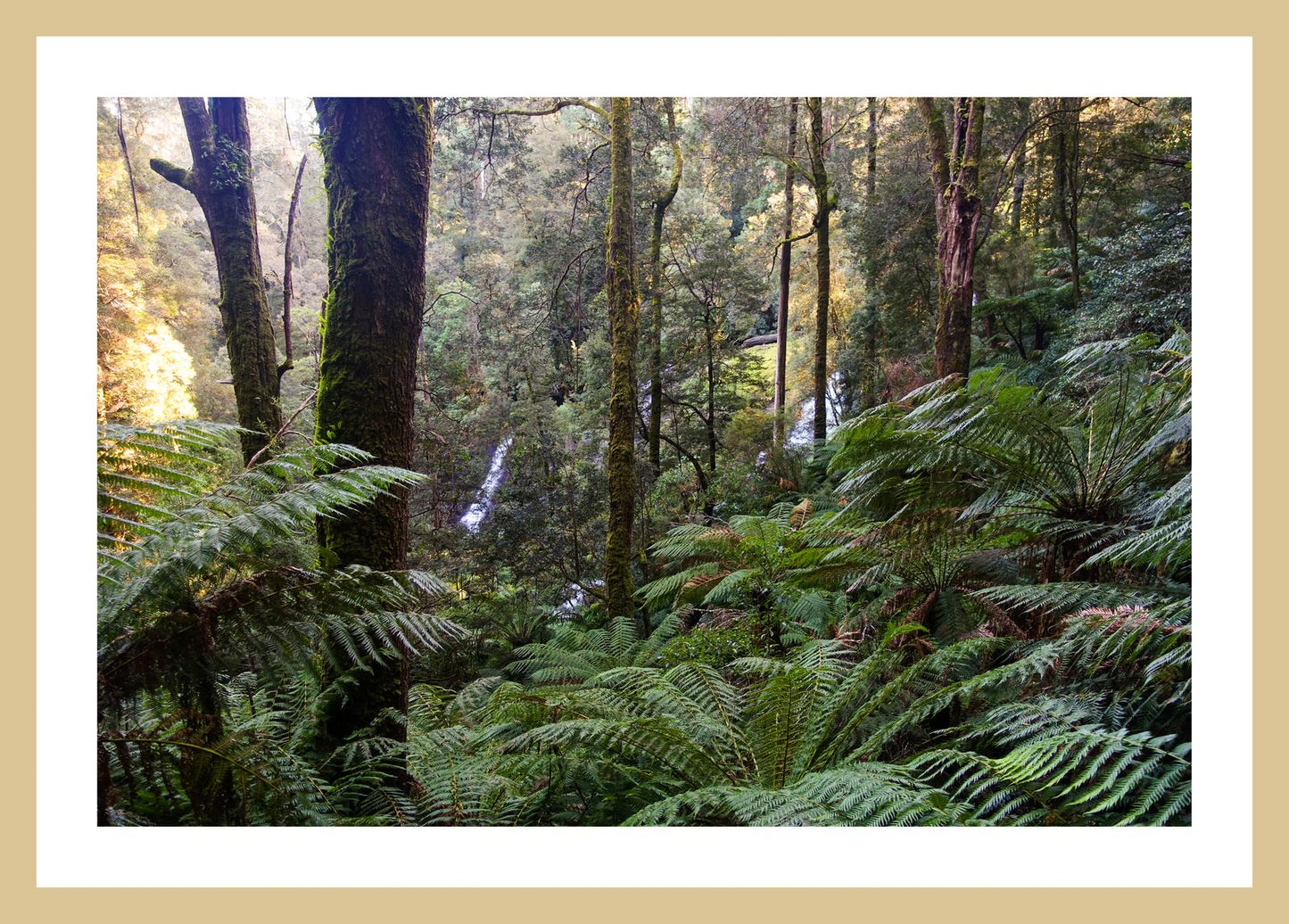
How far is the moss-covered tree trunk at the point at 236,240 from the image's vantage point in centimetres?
A: 412

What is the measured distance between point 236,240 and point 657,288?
17.4ft

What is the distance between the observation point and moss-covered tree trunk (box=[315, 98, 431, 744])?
73.4 inches

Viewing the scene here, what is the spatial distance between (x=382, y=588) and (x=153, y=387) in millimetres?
5982

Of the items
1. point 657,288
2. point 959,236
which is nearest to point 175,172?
point 959,236

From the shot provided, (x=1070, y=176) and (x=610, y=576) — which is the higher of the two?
(x=1070, y=176)

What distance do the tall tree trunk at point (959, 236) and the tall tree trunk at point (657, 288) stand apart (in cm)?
419

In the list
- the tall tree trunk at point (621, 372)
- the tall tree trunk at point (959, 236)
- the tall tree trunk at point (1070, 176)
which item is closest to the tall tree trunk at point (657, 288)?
the tall tree trunk at point (621, 372)

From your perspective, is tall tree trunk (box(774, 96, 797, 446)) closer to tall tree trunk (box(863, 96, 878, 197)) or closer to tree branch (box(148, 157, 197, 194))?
tall tree trunk (box(863, 96, 878, 197))

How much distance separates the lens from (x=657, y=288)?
859cm

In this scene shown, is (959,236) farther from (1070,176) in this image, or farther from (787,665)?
(1070,176)
